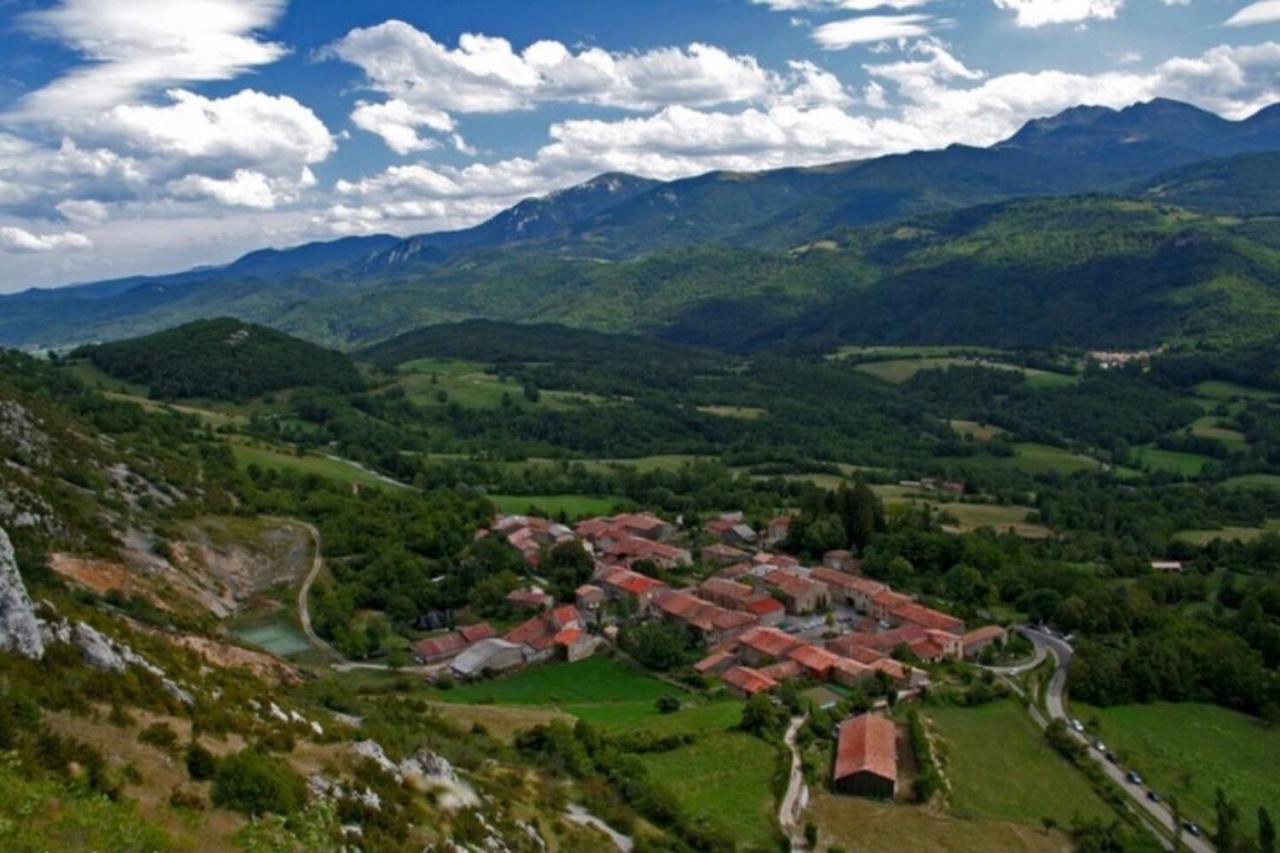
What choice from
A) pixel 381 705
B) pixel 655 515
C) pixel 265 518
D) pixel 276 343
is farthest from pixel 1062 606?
pixel 276 343

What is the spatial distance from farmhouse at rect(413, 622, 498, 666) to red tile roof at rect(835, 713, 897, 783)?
26327 mm

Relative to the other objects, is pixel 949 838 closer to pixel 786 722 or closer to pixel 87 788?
pixel 786 722

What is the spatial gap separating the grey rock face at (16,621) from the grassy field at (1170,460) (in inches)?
5708

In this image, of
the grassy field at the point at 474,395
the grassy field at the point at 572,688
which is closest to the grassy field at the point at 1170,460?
the grassy field at the point at 474,395

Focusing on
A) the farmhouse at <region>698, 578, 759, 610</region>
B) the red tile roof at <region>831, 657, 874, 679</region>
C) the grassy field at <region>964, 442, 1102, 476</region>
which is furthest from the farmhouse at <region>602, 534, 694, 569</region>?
the grassy field at <region>964, 442, 1102, 476</region>

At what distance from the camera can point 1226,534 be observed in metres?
101

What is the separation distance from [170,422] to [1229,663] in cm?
10025

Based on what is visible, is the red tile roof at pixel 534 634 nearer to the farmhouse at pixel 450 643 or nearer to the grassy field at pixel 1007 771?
the farmhouse at pixel 450 643

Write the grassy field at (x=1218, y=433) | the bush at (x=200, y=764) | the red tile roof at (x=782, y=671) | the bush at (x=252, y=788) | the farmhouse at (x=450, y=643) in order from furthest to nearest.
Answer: the grassy field at (x=1218, y=433)
the farmhouse at (x=450, y=643)
the red tile roof at (x=782, y=671)
the bush at (x=200, y=764)
the bush at (x=252, y=788)

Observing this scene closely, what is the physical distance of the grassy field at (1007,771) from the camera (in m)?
43.7

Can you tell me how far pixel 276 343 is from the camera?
190m

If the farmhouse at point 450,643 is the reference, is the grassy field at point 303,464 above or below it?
above

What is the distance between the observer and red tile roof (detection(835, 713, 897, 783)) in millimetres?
44000

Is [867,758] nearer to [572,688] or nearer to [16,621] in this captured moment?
[572,688]
